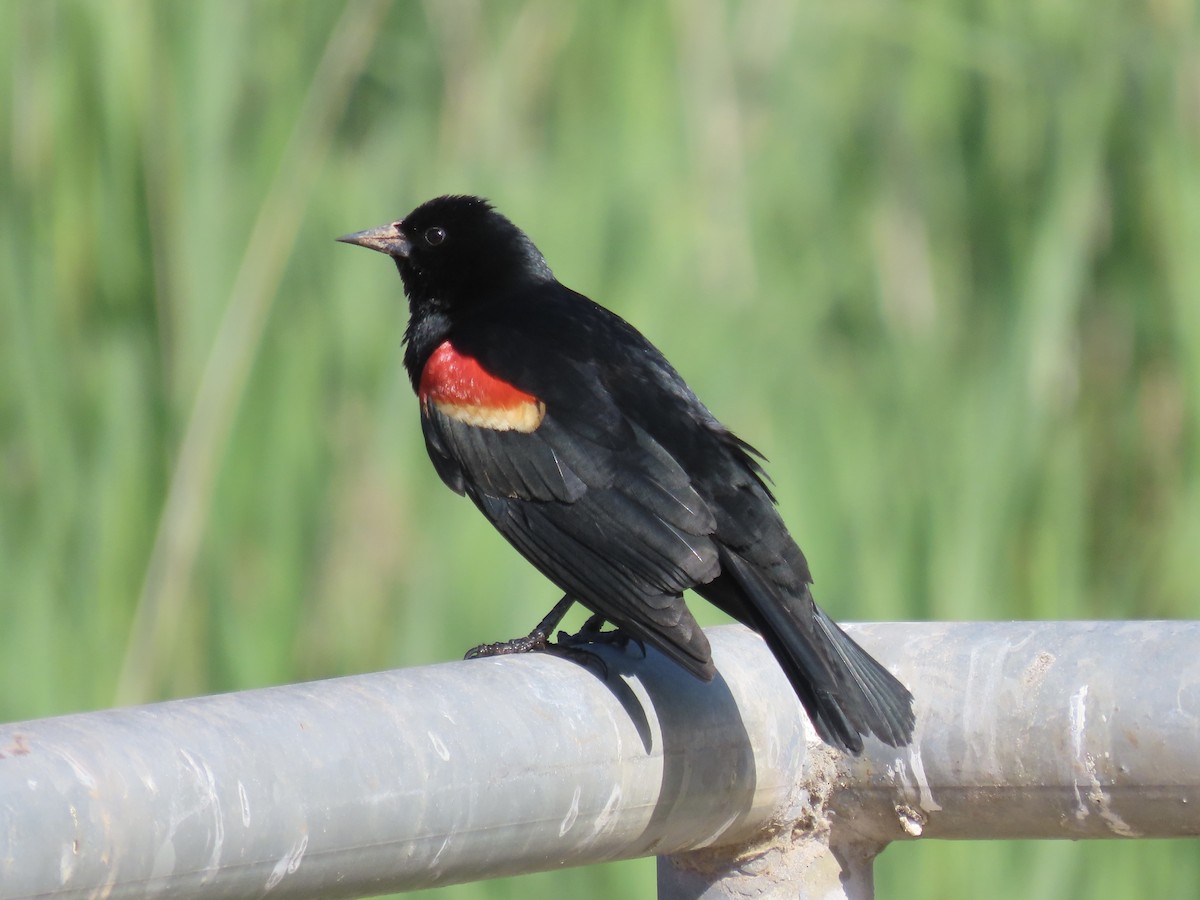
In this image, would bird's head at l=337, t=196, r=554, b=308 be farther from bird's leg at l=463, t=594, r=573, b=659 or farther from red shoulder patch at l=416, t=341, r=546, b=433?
bird's leg at l=463, t=594, r=573, b=659

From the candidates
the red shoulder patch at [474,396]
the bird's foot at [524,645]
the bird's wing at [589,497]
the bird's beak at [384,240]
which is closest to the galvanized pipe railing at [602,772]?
the bird's wing at [589,497]

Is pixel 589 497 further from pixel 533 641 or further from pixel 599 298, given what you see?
pixel 599 298

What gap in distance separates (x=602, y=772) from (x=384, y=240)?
4.48 ft

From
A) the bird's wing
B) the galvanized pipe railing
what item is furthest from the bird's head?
the galvanized pipe railing

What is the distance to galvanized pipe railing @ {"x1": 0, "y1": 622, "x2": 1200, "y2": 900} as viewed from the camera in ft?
3.24

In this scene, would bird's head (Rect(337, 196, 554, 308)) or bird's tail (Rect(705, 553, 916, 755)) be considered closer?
bird's tail (Rect(705, 553, 916, 755))

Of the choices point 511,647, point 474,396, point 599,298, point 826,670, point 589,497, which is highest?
point 599,298

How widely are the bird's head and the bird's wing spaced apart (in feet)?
1.11

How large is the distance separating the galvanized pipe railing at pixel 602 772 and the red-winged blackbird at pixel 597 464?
5 centimetres

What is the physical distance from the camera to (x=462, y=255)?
2.79m

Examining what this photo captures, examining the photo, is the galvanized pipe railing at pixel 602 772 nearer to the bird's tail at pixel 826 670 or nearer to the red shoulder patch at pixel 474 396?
the bird's tail at pixel 826 670

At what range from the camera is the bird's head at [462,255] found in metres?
2.64

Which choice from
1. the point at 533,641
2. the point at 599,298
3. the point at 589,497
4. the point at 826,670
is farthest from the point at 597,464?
the point at 826,670

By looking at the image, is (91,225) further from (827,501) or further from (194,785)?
(194,785)
